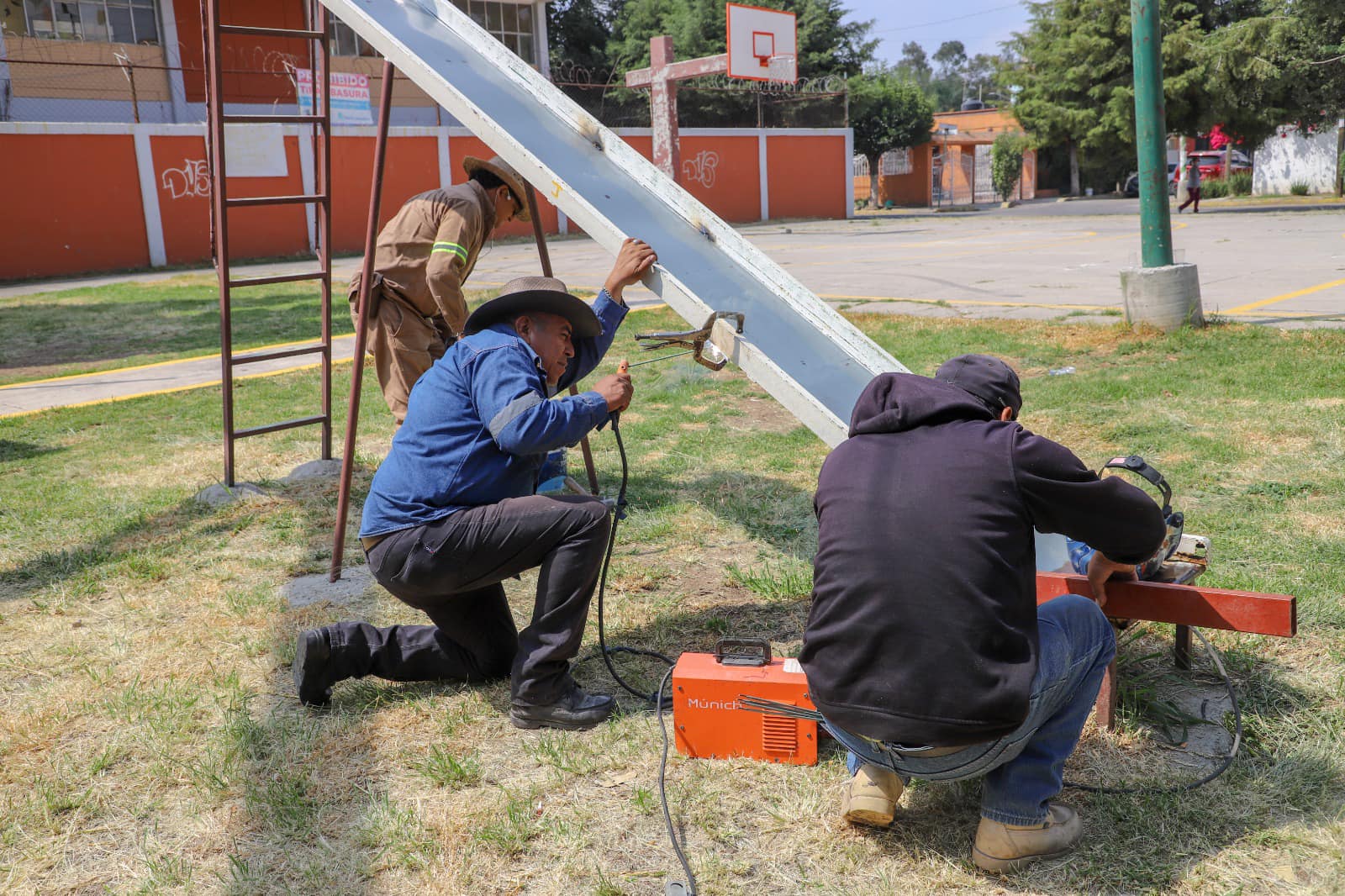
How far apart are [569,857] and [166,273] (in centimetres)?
2274

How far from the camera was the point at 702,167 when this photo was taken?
32812mm

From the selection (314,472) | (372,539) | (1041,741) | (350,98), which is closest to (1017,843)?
(1041,741)

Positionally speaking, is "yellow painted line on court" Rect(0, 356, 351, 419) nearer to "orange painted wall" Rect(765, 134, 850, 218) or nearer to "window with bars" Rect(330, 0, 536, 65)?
"window with bars" Rect(330, 0, 536, 65)

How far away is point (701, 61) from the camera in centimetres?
2183

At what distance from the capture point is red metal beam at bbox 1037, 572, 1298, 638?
279 cm

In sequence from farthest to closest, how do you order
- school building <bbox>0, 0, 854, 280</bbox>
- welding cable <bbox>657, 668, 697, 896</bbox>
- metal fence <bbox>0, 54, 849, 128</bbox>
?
metal fence <bbox>0, 54, 849, 128</bbox>, school building <bbox>0, 0, 854, 280</bbox>, welding cable <bbox>657, 668, 697, 896</bbox>

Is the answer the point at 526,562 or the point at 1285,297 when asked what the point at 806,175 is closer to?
the point at 1285,297

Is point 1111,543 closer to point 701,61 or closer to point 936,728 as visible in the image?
point 936,728

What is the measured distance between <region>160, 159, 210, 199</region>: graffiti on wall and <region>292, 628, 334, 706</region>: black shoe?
923 inches

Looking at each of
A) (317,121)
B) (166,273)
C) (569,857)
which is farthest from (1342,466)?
(166,273)

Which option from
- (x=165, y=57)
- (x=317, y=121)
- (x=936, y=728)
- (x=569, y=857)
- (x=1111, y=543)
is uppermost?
(x=165, y=57)

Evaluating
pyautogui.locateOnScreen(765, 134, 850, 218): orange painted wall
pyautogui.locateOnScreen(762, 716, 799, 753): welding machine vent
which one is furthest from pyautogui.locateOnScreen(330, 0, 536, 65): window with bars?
pyautogui.locateOnScreen(762, 716, 799, 753): welding machine vent

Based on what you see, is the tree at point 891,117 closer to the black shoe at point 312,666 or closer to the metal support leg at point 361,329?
the metal support leg at point 361,329

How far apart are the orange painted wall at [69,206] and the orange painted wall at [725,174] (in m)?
15.2
